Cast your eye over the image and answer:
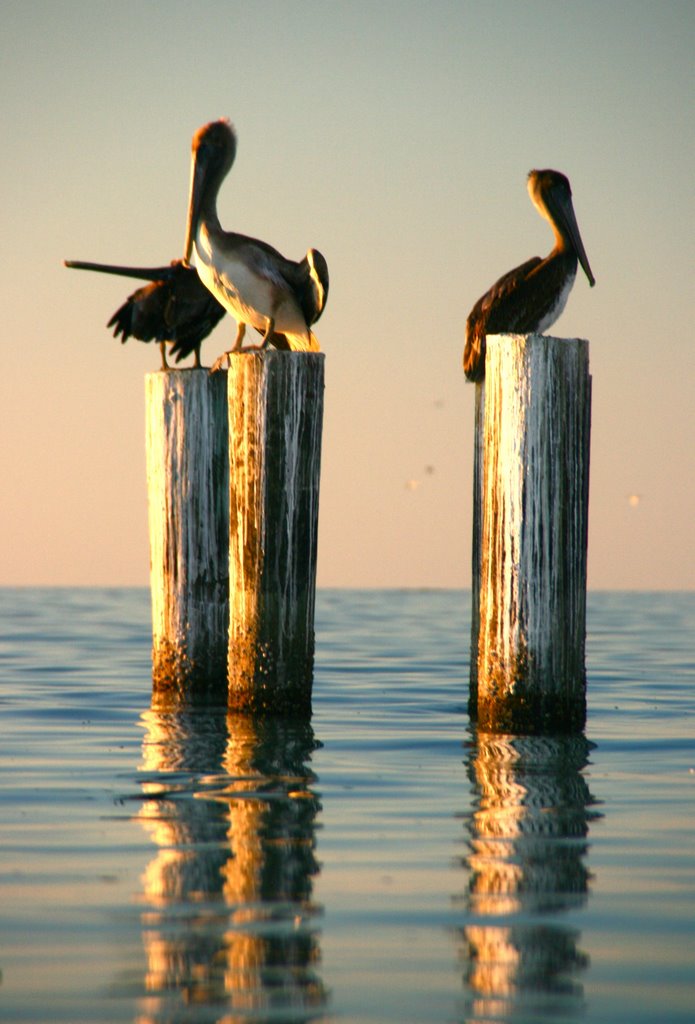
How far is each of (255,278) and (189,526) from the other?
1.66 meters

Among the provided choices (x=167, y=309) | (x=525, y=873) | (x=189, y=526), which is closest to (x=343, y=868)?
(x=525, y=873)

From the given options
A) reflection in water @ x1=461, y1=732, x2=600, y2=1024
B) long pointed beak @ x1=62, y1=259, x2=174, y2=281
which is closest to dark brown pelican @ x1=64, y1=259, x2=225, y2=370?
long pointed beak @ x1=62, y1=259, x2=174, y2=281

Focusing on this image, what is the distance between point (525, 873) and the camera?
4395mm

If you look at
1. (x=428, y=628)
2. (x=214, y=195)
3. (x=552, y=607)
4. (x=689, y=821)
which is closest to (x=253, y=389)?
(x=552, y=607)

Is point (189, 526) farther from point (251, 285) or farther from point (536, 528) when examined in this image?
point (536, 528)

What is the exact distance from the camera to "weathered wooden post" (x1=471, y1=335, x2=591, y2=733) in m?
6.52

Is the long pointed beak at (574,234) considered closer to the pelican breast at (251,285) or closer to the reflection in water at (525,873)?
the pelican breast at (251,285)

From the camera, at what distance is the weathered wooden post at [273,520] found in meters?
7.21

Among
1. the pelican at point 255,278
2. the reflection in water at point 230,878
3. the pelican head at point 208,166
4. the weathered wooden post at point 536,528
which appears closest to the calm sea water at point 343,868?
the reflection in water at point 230,878

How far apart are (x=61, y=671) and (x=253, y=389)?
16.9 feet

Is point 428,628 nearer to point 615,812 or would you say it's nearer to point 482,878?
point 615,812

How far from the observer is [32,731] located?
7867mm

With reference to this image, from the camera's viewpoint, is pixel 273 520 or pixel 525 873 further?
pixel 273 520

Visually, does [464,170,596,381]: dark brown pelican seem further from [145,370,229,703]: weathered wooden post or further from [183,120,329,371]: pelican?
[145,370,229,703]: weathered wooden post
